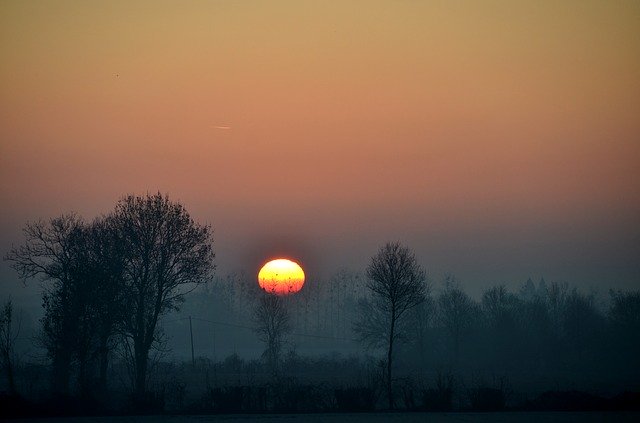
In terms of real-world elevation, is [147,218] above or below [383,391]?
above

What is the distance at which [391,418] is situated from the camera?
2780cm

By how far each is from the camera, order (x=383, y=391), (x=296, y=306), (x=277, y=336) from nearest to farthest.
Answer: (x=383, y=391) → (x=277, y=336) → (x=296, y=306)

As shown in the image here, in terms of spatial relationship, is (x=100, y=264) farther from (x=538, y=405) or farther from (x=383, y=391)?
(x=538, y=405)

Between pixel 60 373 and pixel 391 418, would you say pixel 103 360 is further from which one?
pixel 391 418

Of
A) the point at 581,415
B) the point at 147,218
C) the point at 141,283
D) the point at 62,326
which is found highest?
the point at 147,218

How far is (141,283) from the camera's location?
3906cm

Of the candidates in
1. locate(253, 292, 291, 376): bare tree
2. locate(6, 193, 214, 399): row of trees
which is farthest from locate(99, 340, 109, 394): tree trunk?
locate(253, 292, 291, 376): bare tree

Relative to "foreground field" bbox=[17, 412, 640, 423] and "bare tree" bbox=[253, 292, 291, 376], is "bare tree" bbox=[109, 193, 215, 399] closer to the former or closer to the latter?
"foreground field" bbox=[17, 412, 640, 423]

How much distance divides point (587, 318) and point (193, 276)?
65.2 meters

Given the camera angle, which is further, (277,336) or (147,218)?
(277,336)

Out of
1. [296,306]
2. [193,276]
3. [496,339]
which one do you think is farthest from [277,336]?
[296,306]

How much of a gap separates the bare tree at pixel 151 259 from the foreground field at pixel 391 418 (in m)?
10.4

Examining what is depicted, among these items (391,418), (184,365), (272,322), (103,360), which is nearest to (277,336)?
(272,322)

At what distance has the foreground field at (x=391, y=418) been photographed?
27.2 metres
